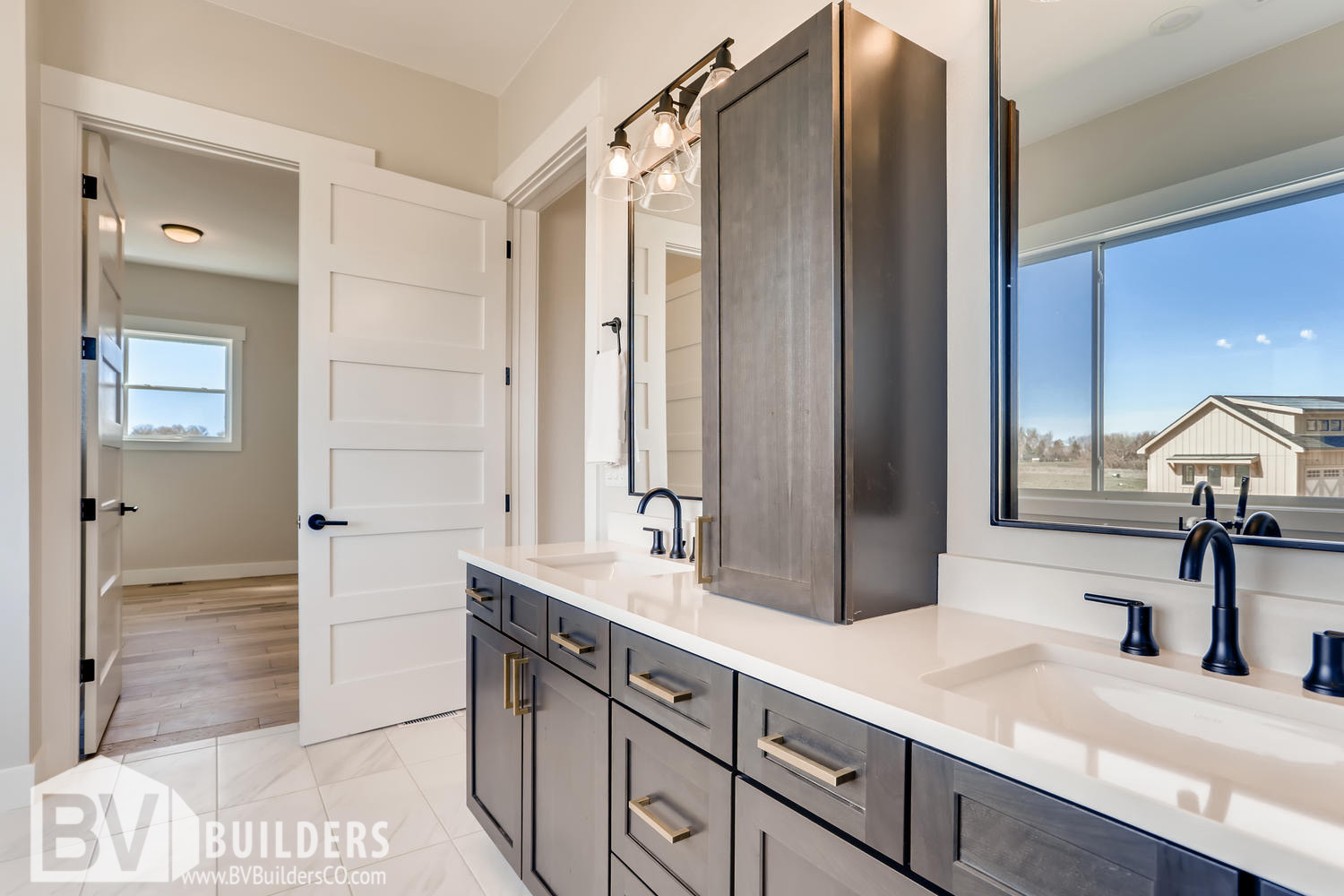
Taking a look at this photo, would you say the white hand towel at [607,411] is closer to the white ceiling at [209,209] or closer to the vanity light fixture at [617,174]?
the vanity light fixture at [617,174]

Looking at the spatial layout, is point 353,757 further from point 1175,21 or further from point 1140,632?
point 1175,21

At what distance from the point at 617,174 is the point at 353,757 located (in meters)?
2.26

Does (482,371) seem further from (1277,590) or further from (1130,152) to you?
(1277,590)

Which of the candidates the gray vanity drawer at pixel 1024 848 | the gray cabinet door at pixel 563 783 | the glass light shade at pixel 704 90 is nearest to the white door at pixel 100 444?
the gray cabinet door at pixel 563 783

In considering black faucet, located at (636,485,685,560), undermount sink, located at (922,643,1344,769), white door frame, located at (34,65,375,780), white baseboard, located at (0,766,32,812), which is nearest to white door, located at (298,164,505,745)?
white door frame, located at (34,65,375,780)

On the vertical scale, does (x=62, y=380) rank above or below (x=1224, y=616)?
above

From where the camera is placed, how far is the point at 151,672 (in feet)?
11.3

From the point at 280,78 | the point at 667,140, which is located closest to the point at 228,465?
the point at 280,78

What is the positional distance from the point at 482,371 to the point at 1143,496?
Answer: 2565mm

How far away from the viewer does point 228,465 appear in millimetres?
6043

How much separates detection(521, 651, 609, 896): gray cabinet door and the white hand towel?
809 millimetres

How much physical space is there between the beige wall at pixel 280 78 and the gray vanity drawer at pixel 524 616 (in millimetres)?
2176

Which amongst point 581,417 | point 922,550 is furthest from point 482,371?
point 922,550

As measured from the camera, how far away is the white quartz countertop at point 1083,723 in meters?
0.52
